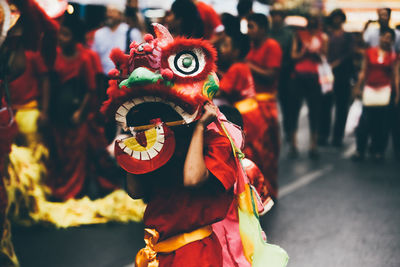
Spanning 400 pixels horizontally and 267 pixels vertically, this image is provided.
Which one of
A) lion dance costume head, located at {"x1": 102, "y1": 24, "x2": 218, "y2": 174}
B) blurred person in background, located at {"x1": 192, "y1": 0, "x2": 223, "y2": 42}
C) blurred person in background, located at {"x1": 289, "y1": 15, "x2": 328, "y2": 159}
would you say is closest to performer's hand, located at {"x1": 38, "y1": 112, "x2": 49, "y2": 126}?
blurred person in background, located at {"x1": 192, "y1": 0, "x2": 223, "y2": 42}

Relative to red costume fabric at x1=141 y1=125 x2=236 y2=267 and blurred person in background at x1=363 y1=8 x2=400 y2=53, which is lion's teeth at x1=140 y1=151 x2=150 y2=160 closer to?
red costume fabric at x1=141 y1=125 x2=236 y2=267

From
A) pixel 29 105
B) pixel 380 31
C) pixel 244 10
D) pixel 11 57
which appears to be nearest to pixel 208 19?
pixel 244 10

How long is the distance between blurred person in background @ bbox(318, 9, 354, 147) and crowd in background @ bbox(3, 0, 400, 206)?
52 cm

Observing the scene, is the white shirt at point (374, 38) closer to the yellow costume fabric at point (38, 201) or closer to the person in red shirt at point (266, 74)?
the person in red shirt at point (266, 74)

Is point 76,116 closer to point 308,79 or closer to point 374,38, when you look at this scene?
point 308,79

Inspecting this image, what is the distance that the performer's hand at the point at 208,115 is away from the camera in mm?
2916

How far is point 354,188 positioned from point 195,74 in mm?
5173

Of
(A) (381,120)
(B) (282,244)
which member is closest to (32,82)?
(B) (282,244)

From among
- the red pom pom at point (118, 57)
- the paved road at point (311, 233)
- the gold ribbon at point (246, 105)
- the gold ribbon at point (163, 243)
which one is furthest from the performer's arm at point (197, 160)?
the gold ribbon at point (246, 105)

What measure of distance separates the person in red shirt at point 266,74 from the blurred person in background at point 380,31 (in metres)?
2.70

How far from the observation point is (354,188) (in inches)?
302

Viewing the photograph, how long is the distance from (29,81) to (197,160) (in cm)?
414

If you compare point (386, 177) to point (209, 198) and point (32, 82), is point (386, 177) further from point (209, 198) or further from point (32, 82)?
point (209, 198)

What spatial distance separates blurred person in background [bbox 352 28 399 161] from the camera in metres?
9.05
